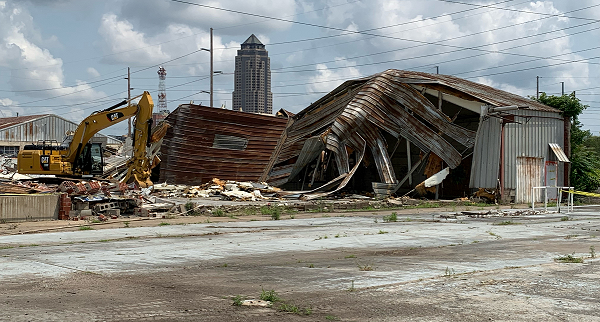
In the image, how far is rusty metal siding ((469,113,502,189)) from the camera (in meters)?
30.7

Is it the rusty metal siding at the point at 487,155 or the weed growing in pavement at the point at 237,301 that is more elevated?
the rusty metal siding at the point at 487,155

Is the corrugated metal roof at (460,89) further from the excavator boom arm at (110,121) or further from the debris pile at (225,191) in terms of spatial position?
the excavator boom arm at (110,121)

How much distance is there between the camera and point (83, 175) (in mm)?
34781

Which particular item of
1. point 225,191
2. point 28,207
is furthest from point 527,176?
point 28,207

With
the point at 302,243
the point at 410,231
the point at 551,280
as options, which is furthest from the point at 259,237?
the point at 551,280

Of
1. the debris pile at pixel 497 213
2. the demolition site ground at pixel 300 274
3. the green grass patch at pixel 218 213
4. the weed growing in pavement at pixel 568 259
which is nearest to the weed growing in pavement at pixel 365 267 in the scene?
the demolition site ground at pixel 300 274

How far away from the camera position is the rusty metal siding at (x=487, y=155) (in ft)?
101

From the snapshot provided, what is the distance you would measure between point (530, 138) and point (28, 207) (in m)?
22.6

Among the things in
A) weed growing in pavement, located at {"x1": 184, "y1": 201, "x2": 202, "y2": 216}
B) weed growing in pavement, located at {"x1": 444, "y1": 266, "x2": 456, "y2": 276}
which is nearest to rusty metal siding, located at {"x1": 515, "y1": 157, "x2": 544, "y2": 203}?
weed growing in pavement, located at {"x1": 184, "y1": 201, "x2": 202, "y2": 216}

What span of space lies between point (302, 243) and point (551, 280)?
6.12 metres

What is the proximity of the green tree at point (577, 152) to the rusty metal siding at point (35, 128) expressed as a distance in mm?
50867

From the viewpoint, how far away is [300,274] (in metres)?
9.86

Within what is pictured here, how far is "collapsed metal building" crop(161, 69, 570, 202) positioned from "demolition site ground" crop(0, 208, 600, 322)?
44.6ft

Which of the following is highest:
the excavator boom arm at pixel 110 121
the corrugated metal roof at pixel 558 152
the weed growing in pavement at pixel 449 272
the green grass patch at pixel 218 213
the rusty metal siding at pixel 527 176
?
the excavator boom arm at pixel 110 121
